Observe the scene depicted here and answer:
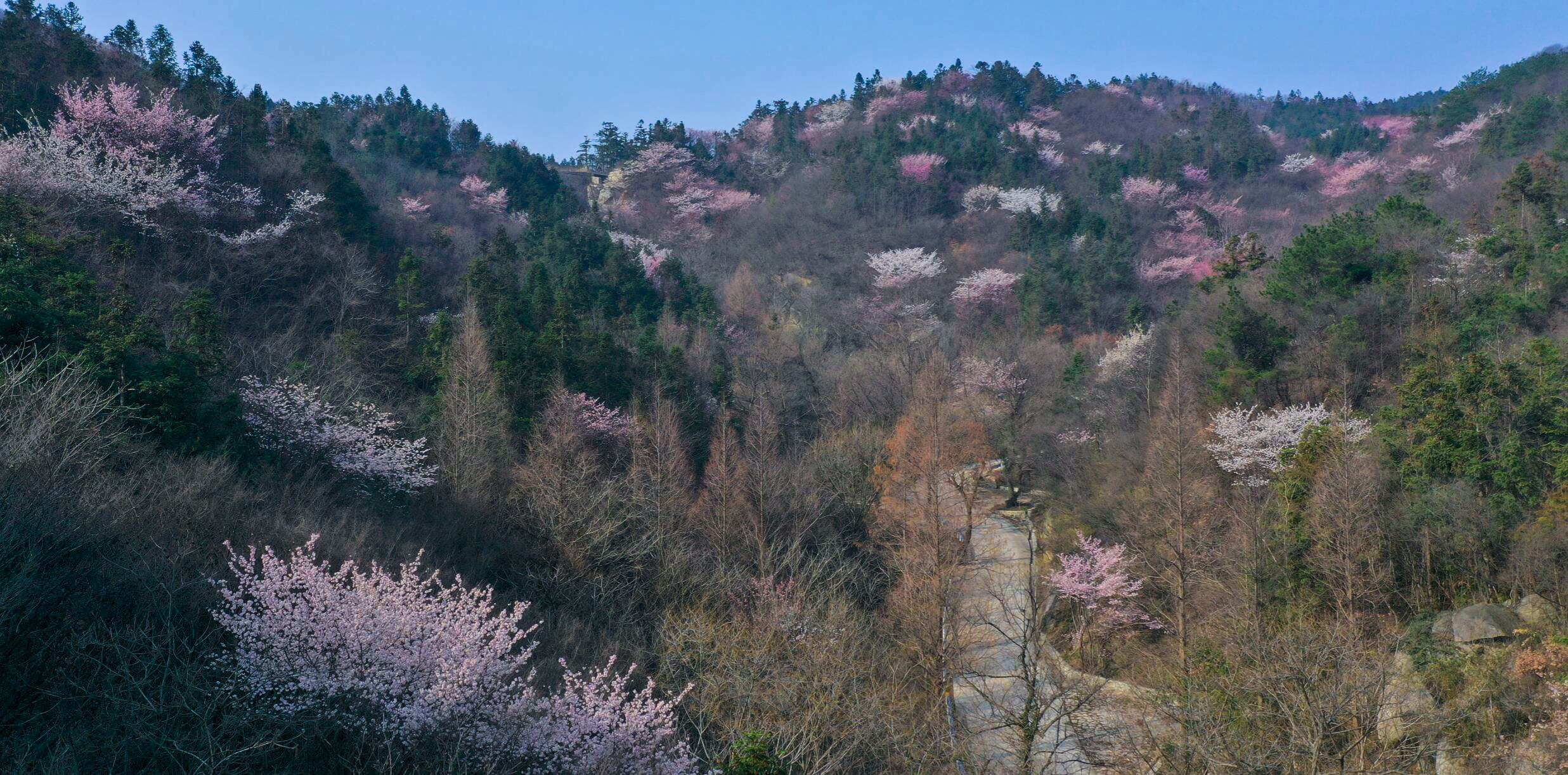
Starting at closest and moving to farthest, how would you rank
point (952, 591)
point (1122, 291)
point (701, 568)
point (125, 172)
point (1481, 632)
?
point (1481, 632), point (701, 568), point (952, 591), point (125, 172), point (1122, 291)

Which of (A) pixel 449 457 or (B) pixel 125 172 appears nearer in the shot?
(A) pixel 449 457

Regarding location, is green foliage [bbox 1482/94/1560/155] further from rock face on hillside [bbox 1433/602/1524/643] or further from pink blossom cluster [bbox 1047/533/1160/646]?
rock face on hillside [bbox 1433/602/1524/643]

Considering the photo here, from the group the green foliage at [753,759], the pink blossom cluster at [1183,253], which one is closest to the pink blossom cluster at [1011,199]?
the pink blossom cluster at [1183,253]

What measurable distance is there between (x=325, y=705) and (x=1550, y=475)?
21732 mm

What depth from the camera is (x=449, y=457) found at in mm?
23344

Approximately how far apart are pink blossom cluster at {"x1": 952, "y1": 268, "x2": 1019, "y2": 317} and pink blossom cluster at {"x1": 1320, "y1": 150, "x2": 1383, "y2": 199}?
2409 centimetres

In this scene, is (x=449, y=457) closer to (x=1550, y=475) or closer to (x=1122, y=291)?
(x=1550, y=475)

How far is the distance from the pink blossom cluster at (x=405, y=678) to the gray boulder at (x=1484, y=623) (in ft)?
44.9

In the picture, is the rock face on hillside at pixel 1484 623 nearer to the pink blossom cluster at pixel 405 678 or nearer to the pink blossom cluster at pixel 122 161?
the pink blossom cluster at pixel 405 678

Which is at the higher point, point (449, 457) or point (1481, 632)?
point (1481, 632)

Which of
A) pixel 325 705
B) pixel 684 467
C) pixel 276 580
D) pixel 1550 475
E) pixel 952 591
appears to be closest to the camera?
pixel 325 705

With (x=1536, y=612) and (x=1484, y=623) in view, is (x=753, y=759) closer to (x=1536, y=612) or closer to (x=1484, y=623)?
(x=1484, y=623)

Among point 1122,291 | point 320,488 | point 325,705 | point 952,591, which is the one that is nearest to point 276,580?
point 325,705

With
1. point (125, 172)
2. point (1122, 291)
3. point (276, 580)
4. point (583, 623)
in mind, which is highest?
point (1122, 291)
